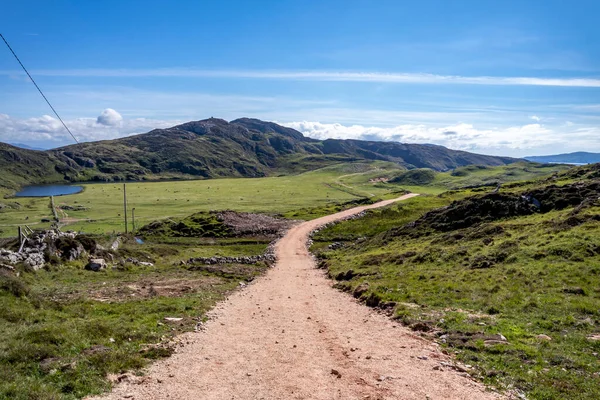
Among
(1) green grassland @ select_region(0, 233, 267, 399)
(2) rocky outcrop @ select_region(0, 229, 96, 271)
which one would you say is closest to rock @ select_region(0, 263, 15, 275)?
(1) green grassland @ select_region(0, 233, 267, 399)

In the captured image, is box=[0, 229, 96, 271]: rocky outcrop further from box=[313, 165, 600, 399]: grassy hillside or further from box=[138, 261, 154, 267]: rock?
box=[313, 165, 600, 399]: grassy hillside

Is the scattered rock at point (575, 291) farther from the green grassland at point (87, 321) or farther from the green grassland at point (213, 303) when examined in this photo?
the green grassland at point (87, 321)

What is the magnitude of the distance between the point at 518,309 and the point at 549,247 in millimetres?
12832

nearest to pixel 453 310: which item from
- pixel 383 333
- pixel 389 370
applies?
pixel 383 333

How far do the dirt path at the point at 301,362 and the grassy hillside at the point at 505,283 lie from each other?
173 centimetres

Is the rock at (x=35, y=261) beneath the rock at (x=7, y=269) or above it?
beneath

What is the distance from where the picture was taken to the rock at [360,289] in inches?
1172

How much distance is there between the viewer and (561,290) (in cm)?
2362

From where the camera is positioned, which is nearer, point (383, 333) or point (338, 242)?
point (383, 333)

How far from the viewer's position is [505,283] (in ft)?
87.2

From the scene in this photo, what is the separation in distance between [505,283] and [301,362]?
17.6 metres

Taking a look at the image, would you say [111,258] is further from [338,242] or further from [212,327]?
[338,242]

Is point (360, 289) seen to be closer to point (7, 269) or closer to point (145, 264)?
point (145, 264)

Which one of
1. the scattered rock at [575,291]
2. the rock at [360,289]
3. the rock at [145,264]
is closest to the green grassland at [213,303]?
the scattered rock at [575,291]
